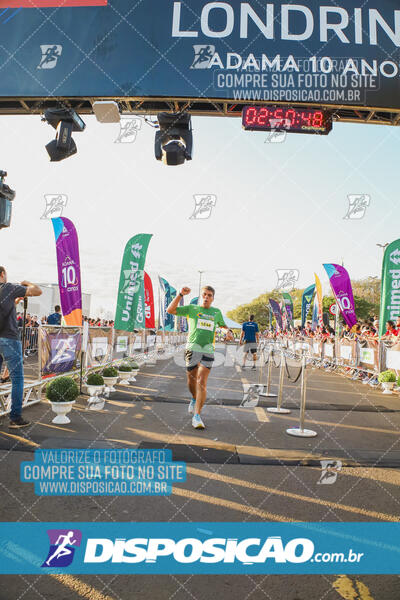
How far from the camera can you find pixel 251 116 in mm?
8000

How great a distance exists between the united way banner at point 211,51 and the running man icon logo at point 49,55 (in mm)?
18

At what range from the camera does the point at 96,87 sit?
26.1 ft

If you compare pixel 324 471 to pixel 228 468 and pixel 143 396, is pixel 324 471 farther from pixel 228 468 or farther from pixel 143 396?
pixel 143 396

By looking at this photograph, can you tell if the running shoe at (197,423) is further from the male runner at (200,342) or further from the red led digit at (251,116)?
the red led digit at (251,116)

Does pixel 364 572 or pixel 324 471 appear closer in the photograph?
pixel 364 572

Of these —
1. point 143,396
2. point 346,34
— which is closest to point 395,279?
point 346,34

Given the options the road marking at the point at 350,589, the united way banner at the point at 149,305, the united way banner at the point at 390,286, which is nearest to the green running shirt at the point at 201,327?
the road marking at the point at 350,589

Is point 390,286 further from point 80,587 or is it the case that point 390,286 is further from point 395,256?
point 80,587

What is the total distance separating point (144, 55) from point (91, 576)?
809 centimetres

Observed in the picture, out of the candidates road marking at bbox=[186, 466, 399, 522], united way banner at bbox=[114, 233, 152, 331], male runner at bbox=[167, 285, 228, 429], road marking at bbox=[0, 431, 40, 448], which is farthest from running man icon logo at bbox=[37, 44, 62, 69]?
road marking at bbox=[186, 466, 399, 522]

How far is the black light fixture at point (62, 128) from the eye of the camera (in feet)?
27.4

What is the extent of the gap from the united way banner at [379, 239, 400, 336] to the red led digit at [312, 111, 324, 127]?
22.4 ft

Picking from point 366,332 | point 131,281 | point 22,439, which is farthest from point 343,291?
point 22,439

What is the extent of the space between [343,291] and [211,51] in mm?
11984
